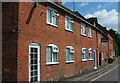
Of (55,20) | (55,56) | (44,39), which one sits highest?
(55,20)

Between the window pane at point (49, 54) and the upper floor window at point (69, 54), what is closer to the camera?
the window pane at point (49, 54)

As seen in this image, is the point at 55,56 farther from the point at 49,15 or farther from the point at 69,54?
the point at 49,15

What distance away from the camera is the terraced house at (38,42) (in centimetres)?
797

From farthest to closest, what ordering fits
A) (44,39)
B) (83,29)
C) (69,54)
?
(83,29), (69,54), (44,39)

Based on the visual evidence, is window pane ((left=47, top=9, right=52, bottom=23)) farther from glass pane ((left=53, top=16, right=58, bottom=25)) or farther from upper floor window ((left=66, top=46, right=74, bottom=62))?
upper floor window ((left=66, top=46, right=74, bottom=62))

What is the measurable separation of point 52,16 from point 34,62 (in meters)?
3.73

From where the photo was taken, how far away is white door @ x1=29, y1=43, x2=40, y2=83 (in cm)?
869

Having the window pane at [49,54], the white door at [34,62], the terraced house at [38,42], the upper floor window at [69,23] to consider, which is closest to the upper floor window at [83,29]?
the terraced house at [38,42]

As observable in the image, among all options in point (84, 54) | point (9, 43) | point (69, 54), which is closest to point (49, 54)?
point (9, 43)

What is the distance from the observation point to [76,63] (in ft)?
49.1

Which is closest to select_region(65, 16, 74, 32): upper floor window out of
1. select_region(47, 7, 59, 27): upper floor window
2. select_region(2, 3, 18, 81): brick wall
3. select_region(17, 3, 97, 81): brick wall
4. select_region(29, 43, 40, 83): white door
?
select_region(17, 3, 97, 81): brick wall

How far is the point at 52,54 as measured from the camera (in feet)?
35.6

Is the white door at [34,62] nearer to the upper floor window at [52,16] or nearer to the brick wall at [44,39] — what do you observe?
the brick wall at [44,39]

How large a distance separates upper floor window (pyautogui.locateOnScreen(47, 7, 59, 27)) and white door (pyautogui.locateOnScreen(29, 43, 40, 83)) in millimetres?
2313
